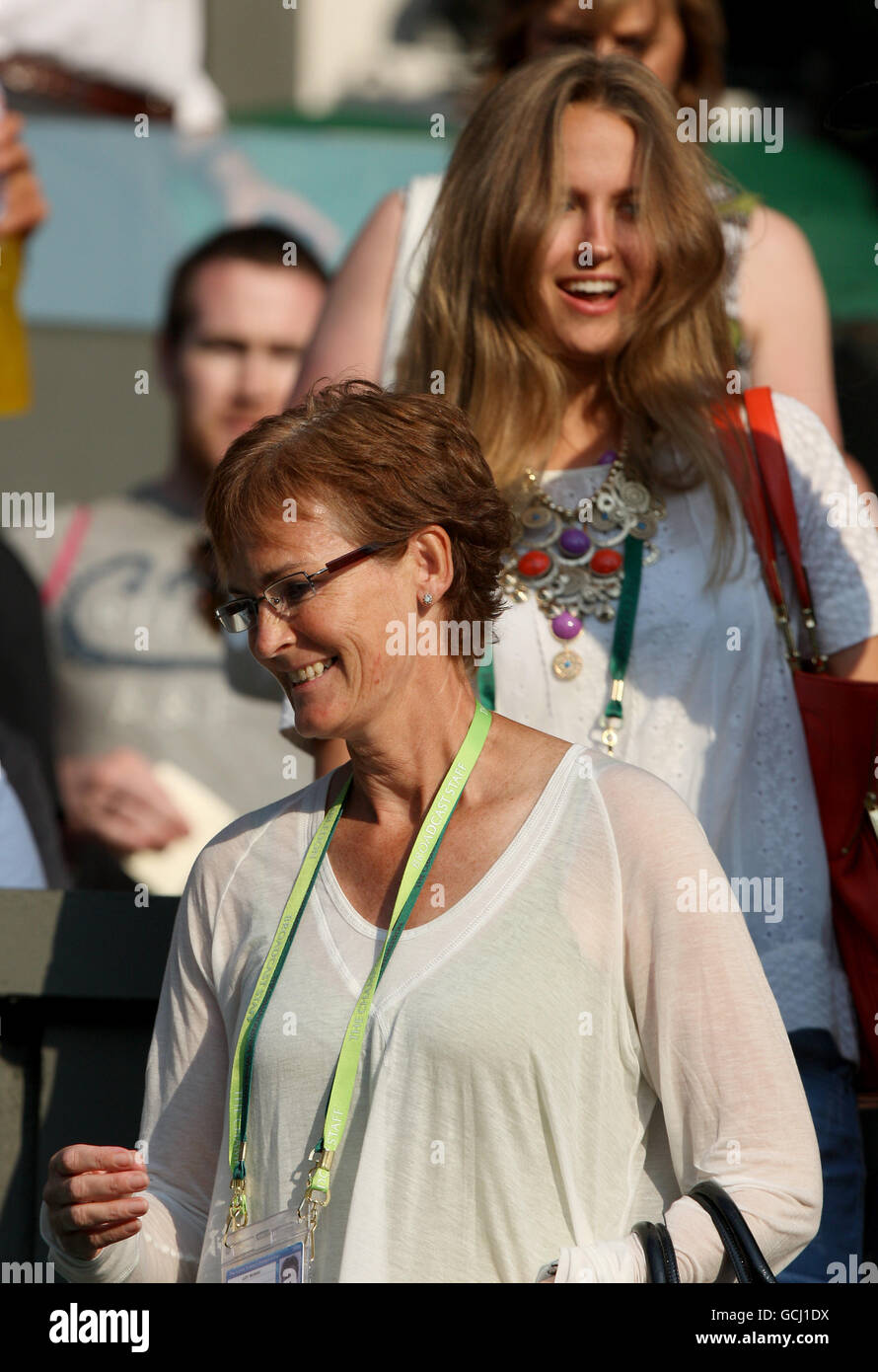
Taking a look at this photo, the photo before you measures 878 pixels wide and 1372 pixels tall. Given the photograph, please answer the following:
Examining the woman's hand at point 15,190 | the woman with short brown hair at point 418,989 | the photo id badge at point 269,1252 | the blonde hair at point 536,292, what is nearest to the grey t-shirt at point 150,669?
the woman's hand at point 15,190

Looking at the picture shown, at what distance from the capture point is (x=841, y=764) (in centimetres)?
309

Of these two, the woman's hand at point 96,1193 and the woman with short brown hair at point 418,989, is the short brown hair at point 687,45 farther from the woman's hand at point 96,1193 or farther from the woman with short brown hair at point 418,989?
the woman's hand at point 96,1193

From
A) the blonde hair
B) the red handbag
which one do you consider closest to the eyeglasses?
the blonde hair

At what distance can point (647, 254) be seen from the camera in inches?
127

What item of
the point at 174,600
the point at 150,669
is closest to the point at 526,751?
the point at 150,669

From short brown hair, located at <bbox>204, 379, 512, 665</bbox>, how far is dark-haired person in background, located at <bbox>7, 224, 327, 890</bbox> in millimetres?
2839

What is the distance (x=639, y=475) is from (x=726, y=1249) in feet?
4.76

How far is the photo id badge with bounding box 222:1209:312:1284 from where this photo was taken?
7.78 ft

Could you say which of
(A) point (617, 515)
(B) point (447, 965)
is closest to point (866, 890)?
(A) point (617, 515)

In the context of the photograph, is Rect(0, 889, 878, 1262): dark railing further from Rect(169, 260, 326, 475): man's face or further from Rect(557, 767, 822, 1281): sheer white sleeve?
Rect(169, 260, 326, 475): man's face

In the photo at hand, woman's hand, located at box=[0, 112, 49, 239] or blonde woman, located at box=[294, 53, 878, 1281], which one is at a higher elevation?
woman's hand, located at box=[0, 112, 49, 239]

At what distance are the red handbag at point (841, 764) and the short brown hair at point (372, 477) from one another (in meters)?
0.67

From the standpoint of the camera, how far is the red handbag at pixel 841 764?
3.04 metres
